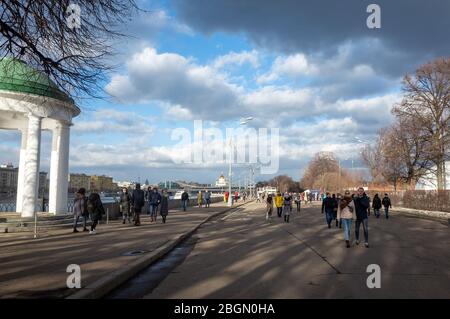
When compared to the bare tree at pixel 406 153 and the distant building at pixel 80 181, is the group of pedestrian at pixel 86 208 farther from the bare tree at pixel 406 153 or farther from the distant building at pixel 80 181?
the distant building at pixel 80 181

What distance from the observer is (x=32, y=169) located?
1855 cm

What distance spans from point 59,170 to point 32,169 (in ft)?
8.18

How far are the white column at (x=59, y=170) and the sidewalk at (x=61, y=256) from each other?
4627 millimetres

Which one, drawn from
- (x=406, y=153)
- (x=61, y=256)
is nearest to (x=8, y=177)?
(x=406, y=153)

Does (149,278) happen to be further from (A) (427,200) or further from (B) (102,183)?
(B) (102,183)

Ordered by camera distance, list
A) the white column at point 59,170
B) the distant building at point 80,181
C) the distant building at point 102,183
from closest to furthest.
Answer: the white column at point 59,170 → the distant building at point 80,181 → the distant building at point 102,183

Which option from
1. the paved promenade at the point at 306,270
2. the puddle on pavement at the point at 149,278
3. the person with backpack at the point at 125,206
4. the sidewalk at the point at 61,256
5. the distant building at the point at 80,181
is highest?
the distant building at the point at 80,181

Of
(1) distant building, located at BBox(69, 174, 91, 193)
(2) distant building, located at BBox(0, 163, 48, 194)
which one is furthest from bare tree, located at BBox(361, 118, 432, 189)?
(1) distant building, located at BBox(69, 174, 91, 193)

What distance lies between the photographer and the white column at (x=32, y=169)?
18516mm

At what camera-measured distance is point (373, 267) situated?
9992 mm

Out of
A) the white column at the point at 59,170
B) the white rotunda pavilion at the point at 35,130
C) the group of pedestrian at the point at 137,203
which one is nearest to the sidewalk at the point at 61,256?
the white rotunda pavilion at the point at 35,130
